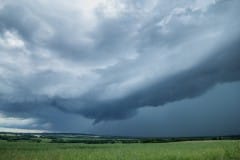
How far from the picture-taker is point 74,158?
103 feet

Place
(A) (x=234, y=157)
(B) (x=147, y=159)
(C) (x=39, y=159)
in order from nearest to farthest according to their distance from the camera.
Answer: (A) (x=234, y=157) < (C) (x=39, y=159) < (B) (x=147, y=159)

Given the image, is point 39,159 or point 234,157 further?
point 39,159

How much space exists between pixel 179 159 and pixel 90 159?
374 inches

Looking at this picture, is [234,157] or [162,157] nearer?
[234,157]

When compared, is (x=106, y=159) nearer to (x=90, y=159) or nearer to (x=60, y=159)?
(x=90, y=159)

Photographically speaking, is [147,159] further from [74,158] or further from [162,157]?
[74,158]

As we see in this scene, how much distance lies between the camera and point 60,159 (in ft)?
102

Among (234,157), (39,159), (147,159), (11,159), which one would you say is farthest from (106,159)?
(234,157)

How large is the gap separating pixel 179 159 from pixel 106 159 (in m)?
7.80

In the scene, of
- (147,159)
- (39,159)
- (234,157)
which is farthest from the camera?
(147,159)

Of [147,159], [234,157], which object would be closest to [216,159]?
[234,157]

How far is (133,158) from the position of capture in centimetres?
3228

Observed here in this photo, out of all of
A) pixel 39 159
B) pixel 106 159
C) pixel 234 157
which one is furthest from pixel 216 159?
pixel 39 159

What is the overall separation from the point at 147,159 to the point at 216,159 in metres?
7.03
